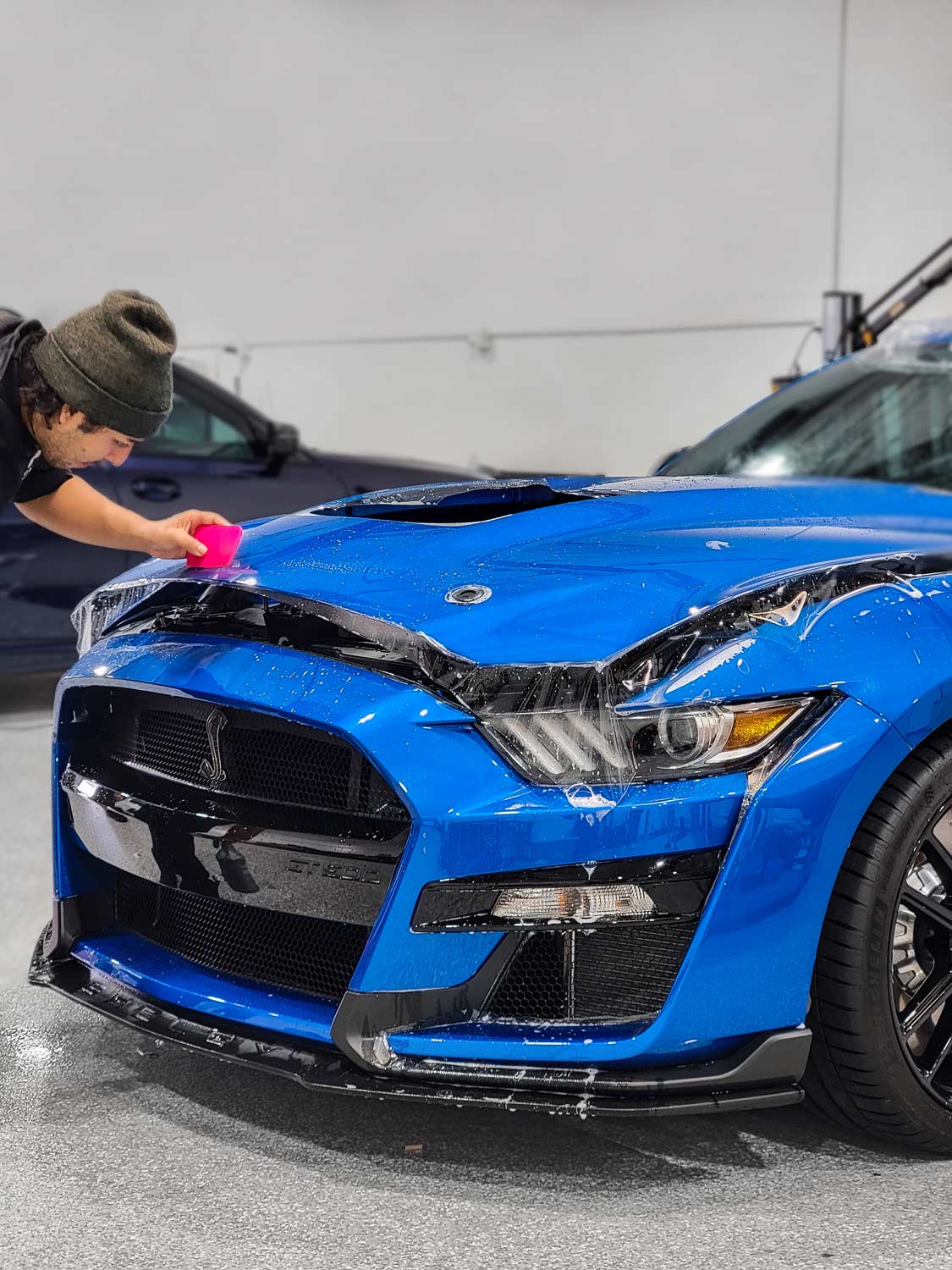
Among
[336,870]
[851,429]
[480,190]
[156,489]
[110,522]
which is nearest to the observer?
[336,870]

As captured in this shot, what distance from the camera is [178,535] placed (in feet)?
6.66

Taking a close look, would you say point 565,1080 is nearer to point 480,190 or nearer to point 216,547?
point 216,547

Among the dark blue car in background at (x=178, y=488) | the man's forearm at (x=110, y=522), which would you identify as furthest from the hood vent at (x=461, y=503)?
the dark blue car in background at (x=178, y=488)

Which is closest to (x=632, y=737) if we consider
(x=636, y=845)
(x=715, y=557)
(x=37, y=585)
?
(x=636, y=845)

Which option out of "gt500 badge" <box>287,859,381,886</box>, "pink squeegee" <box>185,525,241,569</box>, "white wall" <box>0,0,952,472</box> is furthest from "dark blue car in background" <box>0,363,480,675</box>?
"white wall" <box>0,0,952,472</box>

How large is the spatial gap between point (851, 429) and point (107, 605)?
1734 mm

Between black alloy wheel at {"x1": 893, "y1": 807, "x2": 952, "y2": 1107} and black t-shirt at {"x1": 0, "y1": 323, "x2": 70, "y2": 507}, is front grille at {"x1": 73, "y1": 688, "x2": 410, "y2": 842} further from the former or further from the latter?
black alloy wheel at {"x1": 893, "y1": 807, "x2": 952, "y2": 1107}

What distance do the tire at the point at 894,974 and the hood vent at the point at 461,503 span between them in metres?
0.78

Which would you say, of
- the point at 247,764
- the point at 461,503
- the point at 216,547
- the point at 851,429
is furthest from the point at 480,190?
the point at 247,764

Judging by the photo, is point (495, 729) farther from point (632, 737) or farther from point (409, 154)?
point (409, 154)

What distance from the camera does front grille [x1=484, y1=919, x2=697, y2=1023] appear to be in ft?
5.24

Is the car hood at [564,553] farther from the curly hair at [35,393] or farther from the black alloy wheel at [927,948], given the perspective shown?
the black alloy wheel at [927,948]

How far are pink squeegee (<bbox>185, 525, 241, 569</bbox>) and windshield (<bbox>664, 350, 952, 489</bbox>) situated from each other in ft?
4.30

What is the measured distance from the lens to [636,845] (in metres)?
1.56
